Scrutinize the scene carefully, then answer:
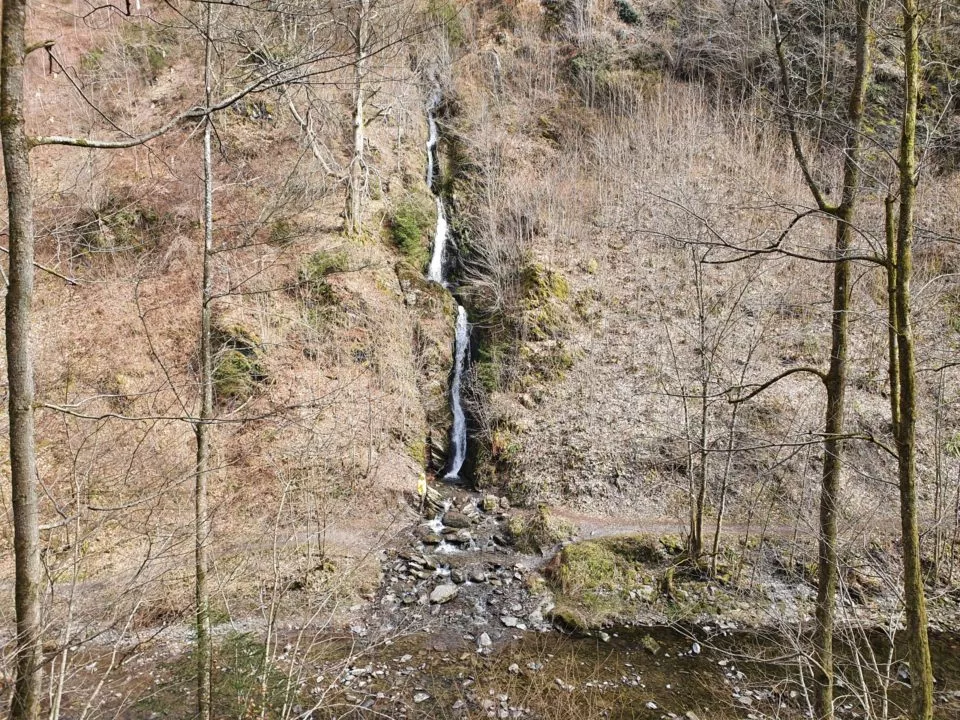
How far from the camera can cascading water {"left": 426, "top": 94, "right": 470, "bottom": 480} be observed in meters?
12.8

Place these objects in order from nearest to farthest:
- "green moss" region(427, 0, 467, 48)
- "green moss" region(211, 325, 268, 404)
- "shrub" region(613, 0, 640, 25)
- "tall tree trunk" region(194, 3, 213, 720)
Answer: "tall tree trunk" region(194, 3, 213, 720) → "green moss" region(211, 325, 268, 404) → "shrub" region(613, 0, 640, 25) → "green moss" region(427, 0, 467, 48)

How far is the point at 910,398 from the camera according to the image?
2.82m

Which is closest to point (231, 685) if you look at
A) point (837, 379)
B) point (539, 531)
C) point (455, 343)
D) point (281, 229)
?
point (539, 531)

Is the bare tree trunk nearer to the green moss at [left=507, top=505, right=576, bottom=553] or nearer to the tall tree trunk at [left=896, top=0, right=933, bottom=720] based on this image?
the tall tree trunk at [left=896, top=0, right=933, bottom=720]

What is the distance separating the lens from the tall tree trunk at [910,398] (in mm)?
2742

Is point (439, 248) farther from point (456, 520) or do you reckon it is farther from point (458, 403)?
point (456, 520)

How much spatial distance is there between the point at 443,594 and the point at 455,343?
7.41 meters

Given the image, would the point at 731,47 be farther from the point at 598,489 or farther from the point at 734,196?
the point at 598,489

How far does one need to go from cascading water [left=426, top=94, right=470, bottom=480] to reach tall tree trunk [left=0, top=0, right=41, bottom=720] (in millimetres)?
10321

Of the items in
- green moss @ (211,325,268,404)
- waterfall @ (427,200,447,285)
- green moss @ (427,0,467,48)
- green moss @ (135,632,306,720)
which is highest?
green moss @ (427,0,467,48)

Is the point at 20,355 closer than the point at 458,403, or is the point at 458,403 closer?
the point at 20,355

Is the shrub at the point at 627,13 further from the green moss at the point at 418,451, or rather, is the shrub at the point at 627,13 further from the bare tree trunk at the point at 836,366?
the bare tree trunk at the point at 836,366

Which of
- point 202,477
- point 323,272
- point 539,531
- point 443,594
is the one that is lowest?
point 443,594

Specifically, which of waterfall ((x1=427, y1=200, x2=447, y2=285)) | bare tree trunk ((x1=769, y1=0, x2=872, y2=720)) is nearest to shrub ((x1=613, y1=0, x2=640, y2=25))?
waterfall ((x1=427, y1=200, x2=447, y2=285))
